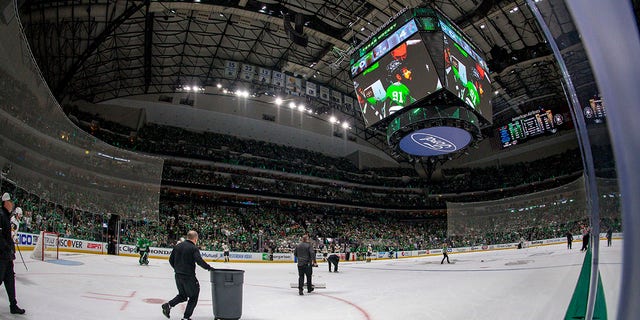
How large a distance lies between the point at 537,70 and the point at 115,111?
111 ft

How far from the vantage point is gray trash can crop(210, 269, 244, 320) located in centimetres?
463

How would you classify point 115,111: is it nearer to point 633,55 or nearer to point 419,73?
point 419,73

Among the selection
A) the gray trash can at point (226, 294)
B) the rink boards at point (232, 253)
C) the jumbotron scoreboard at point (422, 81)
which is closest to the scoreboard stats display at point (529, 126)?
the rink boards at point (232, 253)

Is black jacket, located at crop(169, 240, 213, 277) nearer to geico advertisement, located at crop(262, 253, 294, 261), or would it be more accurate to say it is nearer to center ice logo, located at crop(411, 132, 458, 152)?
center ice logo, located at crop(411, 132, 458, 152)

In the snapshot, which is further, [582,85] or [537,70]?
[537,70]

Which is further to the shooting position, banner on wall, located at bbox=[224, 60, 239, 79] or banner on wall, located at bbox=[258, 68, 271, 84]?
banner on wall, located at bbox=[258, 68, 271, 84]

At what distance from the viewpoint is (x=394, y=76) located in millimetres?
13961

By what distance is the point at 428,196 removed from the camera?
4316cm

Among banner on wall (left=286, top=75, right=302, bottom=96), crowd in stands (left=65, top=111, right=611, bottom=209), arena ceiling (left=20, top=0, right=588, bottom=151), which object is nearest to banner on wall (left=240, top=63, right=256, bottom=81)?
arena ceiling (left=20, top=0, right=588, bottom=151)

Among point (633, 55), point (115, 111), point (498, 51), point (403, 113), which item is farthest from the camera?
point (115, 111)

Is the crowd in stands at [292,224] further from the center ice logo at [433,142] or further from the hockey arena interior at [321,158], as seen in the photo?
the center ice logo at [433,142]

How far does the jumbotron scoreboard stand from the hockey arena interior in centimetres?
9

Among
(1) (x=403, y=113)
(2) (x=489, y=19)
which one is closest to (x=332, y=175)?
(2) (x=489, y=19)

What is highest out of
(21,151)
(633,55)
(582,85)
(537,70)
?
(537,70)
